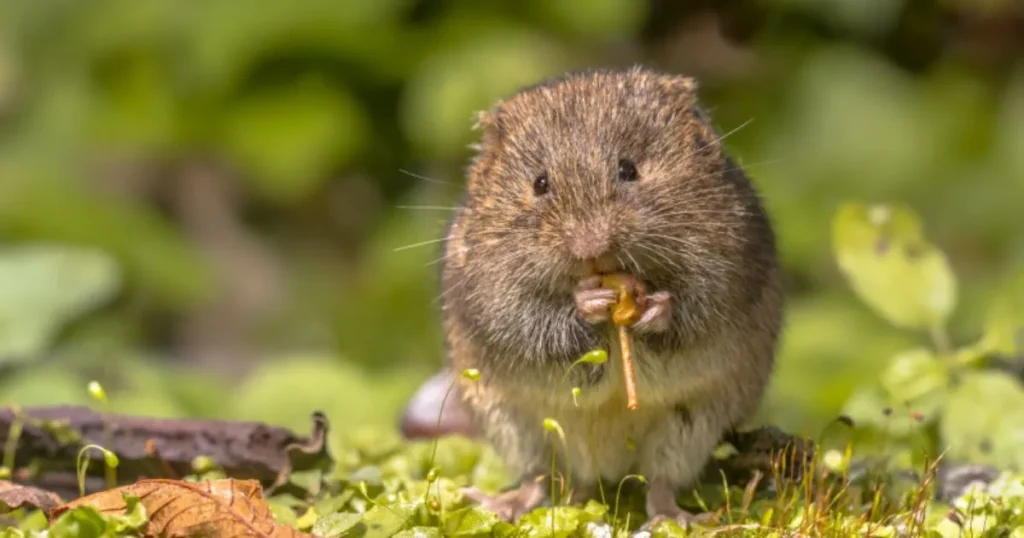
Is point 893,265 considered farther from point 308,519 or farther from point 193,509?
point 193,509

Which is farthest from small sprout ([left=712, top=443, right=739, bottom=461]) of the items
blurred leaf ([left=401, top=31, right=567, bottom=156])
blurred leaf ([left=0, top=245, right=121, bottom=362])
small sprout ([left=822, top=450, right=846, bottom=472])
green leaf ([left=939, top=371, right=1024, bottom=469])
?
blurred leaf ([left=401, top=31, right=567, bottom=156])

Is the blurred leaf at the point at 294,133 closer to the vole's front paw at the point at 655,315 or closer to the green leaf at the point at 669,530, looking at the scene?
the vole's front paw at the point at 655,315

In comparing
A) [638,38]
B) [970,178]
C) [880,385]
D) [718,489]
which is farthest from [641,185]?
[970,178]

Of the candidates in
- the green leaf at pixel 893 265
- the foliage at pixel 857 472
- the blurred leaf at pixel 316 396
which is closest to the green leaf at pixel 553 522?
the foliage at pixel 857 472

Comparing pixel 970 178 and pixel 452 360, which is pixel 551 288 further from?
pixel 970 178

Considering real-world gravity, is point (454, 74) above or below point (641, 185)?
above

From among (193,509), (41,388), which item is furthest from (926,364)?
(41,388)

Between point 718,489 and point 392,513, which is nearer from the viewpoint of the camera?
point 392,513
